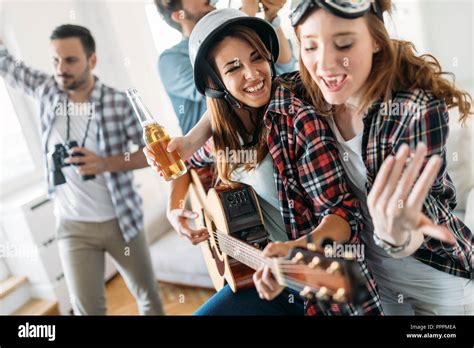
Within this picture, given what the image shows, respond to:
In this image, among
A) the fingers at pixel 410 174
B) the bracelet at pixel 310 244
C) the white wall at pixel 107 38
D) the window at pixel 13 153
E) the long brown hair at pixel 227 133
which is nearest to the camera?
the fingers at pixel 410 174

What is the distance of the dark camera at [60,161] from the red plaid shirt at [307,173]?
0.59 metres

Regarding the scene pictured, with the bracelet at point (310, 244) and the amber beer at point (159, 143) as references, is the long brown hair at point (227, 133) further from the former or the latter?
the bracelet at point (310, 244)

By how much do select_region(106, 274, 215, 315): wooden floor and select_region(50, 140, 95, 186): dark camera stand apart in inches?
13.2

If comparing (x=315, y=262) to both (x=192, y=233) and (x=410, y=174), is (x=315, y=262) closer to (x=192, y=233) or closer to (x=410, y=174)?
(x=410, y=174)

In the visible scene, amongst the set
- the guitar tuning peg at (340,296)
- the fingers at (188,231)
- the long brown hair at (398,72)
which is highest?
the long brown hair at (398,72)

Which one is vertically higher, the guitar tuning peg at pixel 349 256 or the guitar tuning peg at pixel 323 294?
the guitar tuning peg at pixel 349 256

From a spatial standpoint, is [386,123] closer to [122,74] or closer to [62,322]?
[122,74]

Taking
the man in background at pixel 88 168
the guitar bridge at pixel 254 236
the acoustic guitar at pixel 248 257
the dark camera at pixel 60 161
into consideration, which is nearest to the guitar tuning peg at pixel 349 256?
the acoustic guitar at pixel 248 257

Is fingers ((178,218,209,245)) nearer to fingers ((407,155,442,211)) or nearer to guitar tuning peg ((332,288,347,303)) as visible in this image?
guitar tuning peg ((332,288,347,303))

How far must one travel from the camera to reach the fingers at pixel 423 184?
2.70 feet

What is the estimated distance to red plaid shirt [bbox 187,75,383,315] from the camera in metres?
0.97

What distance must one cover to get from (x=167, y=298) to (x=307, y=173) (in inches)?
25.1

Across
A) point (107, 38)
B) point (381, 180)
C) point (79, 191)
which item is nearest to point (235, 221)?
point (381, 180)

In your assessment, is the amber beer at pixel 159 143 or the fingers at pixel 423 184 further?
the amber beer at pixel 159 143
